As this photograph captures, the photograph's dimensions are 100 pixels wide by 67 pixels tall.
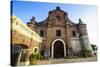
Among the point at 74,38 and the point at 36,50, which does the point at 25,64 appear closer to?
the point at 36,50

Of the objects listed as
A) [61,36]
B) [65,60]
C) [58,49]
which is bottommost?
[65,60]

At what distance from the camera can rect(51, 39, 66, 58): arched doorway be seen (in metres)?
2.77

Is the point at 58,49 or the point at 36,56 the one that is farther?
the point at 58,49

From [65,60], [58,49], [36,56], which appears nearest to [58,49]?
[58,49]

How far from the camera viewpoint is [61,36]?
111 inches

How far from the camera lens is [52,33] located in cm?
277

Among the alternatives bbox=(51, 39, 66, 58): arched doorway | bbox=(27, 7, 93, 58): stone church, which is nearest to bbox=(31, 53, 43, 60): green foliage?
bbox=(27, 7, 93, 58): stone church

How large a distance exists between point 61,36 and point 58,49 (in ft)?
0.59

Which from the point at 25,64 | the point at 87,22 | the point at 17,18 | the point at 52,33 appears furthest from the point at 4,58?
the point at 87,22

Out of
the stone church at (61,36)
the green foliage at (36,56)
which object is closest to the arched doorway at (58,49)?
the stone church at (61,36)

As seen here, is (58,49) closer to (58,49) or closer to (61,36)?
(58,49)

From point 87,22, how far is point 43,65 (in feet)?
2.84

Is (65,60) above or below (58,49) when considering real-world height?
below

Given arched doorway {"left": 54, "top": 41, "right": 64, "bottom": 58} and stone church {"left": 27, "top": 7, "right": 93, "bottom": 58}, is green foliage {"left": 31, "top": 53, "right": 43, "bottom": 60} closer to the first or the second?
stone church {"left": 27, "top": 7, "right": 93, "bottom": 58}
